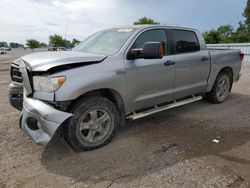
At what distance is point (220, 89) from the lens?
632cm

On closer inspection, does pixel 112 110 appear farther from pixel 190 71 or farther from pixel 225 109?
pixel 225 109

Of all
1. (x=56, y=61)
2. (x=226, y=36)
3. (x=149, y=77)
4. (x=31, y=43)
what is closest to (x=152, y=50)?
(x=149, y=77)

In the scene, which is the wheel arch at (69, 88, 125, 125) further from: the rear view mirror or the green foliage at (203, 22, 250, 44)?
the green foliage at (203, 22, 250, 44)

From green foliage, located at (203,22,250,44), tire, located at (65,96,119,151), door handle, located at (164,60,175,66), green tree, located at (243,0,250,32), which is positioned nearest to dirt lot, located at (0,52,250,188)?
tire, located at (65,96,119,151)

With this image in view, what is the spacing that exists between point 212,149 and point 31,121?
2.67 meters

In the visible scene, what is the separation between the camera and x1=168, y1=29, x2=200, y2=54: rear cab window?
15.8 feet

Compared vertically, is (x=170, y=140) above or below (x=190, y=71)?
below

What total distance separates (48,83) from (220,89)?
462 centimetres

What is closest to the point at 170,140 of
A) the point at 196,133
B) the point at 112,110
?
the point at 196,133

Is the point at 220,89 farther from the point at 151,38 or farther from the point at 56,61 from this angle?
the point at 56,61

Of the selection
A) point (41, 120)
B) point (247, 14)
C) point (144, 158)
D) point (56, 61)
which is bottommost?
point (144, 158)

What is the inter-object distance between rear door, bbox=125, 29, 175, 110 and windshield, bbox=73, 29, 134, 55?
0.78 ft

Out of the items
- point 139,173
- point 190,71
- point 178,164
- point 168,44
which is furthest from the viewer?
point 190,71

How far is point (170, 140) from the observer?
4051 mm
